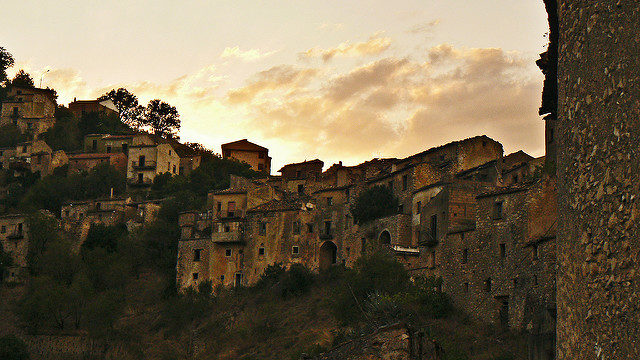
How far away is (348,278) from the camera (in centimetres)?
5331

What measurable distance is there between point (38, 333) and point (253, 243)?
16928mm

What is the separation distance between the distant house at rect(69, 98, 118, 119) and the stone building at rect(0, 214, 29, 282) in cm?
2968

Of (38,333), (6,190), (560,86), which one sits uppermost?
(6,190)

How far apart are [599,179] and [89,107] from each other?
360 feet

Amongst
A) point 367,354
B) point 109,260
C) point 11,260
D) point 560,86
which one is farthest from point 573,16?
point 11,260

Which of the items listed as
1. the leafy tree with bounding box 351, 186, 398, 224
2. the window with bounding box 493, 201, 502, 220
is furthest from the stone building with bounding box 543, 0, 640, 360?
the leafy tree with bounding box 351, 186, 398, 224

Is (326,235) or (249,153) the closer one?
(326,235)

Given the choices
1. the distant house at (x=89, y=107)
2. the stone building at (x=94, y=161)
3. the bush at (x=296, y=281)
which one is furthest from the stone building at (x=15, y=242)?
the distant house at (x=89, y=107)

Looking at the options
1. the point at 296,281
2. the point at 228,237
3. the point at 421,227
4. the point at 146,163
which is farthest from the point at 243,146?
the point at 421,227

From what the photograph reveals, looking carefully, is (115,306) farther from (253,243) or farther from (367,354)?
(367,354)

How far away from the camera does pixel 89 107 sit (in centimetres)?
11169

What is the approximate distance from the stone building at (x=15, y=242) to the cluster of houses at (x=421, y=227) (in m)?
16.0

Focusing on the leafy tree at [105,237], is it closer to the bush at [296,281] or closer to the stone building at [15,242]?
the stone building at [15,242]

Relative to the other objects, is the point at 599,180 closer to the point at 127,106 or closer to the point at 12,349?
the point at 12,349
